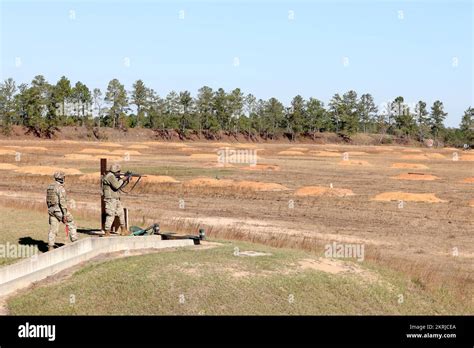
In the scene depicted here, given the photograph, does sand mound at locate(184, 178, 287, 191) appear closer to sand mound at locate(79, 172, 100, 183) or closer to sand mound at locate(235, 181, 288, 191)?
sand mound at locate(235, 181, 288, 191)

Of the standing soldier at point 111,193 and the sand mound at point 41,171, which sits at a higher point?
the standing soldier at point 111,193

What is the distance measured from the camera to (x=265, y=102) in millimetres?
183875

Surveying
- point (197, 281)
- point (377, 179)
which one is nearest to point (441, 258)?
point (197, 281)

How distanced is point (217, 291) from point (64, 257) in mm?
5394

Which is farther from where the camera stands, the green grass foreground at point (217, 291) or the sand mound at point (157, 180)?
the sand mound at point (157, 180)

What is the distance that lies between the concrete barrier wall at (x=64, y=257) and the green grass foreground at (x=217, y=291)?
25.2 inches

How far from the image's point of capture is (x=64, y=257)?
17.6 meters

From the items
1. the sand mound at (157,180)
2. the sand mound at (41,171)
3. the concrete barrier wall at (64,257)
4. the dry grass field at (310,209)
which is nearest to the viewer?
the concrete barrier wall at (64,257)

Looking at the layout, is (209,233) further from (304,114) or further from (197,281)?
(304,114)

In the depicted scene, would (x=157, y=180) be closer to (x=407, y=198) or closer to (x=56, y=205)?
(x=407, y=198)

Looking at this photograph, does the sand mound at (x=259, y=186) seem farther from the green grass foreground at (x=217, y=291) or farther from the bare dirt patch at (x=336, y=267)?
the green grass foreground at (x=217, y=291)

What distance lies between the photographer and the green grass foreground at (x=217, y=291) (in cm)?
1427

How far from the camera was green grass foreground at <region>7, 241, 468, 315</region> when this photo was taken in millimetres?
14266

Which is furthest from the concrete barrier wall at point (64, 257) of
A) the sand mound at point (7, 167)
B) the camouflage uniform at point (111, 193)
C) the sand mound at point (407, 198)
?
the sand mound at point (7, 167)
